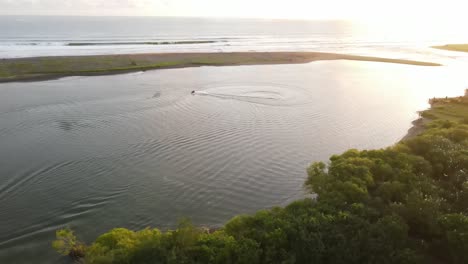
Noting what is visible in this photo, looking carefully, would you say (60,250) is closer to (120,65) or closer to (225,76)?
(225,76)

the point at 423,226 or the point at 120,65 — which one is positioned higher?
the point at 120,65

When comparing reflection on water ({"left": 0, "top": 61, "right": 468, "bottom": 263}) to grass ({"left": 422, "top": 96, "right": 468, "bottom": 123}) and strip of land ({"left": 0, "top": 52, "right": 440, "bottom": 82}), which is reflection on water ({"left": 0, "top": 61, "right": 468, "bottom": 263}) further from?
strip of land ({"left": 0, "top": 52, "right": 440, "bottom": 82})

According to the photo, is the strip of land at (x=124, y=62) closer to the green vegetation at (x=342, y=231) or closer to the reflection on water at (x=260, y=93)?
the reflection on water at (x=260, y=93)

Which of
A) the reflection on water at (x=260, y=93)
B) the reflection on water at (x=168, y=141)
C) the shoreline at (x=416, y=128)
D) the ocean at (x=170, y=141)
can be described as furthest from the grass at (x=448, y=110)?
the reflection on water at (x=260, y=93)

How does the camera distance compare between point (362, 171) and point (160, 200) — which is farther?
point (160, 200)

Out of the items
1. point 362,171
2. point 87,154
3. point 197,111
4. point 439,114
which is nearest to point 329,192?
point 362,171

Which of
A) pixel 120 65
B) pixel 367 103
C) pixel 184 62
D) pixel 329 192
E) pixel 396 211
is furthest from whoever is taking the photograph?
pixel 184 62
